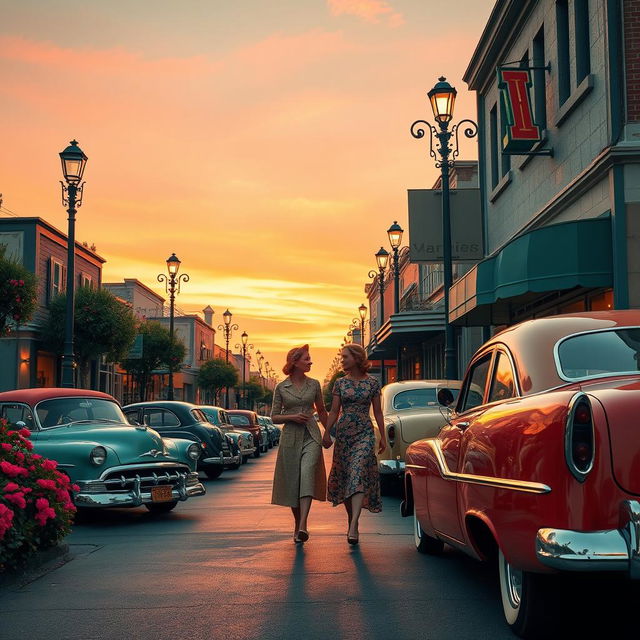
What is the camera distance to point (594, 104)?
649 inches

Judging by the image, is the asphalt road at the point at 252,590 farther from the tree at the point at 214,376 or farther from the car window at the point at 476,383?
the tree at the point at 214,376

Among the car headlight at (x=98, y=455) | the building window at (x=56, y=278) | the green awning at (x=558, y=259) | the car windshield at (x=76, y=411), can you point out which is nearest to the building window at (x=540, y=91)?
the green awning at (x=558, y=259)

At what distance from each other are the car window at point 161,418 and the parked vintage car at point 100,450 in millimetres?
5469

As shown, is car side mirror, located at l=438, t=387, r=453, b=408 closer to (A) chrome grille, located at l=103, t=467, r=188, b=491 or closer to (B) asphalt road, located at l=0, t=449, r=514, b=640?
(B) asphalt road, located at l=0, t=449, r=514, b=640

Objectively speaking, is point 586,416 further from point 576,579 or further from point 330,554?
point 330,554

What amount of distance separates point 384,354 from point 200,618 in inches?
1755

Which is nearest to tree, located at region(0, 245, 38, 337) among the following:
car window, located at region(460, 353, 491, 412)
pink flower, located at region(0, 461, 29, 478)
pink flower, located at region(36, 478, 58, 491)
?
pink flower, located at region(36, 478, 58, 491)

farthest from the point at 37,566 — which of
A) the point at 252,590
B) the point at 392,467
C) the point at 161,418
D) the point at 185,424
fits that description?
the point at 161,418

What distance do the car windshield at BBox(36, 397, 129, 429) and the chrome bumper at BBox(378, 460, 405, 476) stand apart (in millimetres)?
3502

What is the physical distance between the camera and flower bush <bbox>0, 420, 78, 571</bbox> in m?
7.10

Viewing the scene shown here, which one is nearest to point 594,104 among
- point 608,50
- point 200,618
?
point 608,50

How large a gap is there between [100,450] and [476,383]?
541 cm

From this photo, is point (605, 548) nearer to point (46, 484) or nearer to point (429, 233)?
point (46, 484)

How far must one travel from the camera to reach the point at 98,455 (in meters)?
10.7
